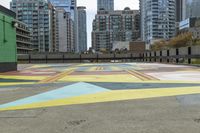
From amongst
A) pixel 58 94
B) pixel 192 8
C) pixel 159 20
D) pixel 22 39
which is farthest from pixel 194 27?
pixel 58 94

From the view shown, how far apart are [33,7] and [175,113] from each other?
176m

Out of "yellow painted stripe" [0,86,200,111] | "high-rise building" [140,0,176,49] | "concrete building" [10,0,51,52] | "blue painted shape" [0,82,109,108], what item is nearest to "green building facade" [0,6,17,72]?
"blue painted shape" [0,82,109,108]

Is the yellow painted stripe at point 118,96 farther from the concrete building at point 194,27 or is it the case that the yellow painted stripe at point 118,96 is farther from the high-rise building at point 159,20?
the high-rise building at point 159,20

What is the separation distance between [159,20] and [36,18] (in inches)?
2210

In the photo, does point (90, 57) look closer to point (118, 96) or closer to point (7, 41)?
point (7, 41)

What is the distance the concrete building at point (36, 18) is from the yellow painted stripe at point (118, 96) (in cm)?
16674

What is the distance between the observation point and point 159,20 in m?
186

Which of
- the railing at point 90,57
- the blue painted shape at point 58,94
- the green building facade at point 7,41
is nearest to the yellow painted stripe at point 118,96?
the blue painted shape at point 58,94

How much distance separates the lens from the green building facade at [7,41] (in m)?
25.0

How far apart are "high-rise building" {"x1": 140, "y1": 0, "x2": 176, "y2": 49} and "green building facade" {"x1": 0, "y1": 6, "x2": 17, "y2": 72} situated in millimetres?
155434

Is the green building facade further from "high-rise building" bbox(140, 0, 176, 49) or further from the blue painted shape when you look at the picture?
"high-rise building" bbox(140, 0, 176, 49)

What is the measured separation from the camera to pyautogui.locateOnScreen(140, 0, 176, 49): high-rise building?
186 meters

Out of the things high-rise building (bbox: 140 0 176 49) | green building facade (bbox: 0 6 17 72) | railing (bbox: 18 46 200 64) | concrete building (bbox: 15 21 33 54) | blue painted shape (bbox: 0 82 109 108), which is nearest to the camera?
blue painted shape (bbox: 0 82 109 108)

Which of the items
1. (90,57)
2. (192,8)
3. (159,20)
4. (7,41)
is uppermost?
(192,8)
